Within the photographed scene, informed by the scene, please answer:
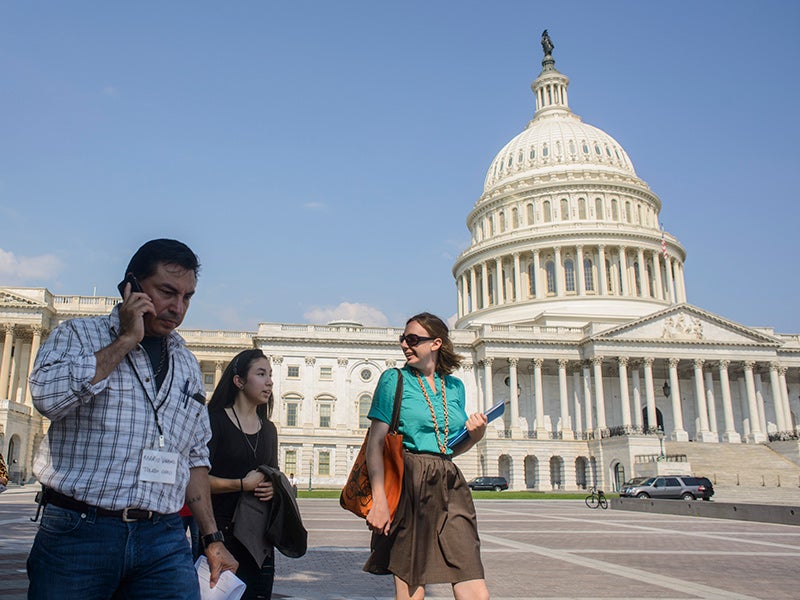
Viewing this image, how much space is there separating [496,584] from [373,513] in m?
6.08

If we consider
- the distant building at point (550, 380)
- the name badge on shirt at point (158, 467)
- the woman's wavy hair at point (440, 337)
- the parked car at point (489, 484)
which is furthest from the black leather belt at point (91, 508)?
the distant building at point (550, 380)

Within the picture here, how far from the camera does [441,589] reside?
438 inches

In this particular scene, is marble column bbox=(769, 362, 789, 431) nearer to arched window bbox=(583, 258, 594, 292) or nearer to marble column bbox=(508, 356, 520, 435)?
arched window bbox=(583, 258, 594, 292)

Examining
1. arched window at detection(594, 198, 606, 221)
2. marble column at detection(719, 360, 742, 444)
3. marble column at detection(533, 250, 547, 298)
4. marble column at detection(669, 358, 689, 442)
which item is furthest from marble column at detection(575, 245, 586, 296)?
marble column at detection(719, 360, 742, 444)

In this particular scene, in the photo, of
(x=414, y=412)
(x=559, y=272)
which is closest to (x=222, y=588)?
(x=414, y=412)

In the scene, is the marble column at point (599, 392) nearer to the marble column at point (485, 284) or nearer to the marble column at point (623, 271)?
the marble column at point (623, 271)

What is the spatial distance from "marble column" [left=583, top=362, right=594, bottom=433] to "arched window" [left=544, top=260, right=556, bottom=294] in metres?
15.9

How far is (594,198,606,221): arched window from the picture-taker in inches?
3324

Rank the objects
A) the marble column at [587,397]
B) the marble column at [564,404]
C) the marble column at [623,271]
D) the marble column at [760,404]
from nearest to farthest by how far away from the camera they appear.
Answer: the marble column at [564,404] < the marble column at [587,397] < the marble column at [760,404] < the marble column at [623,271]

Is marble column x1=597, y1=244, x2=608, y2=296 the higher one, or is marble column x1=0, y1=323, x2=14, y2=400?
marble column x1=597, y1=244, x2=608, y2=296

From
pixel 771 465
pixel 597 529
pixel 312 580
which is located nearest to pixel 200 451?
pixel 312 580

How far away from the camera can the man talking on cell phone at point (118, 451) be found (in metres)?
3.82

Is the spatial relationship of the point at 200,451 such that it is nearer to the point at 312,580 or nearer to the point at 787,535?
the point at 312,580

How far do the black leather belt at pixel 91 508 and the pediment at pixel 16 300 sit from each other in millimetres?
68723
